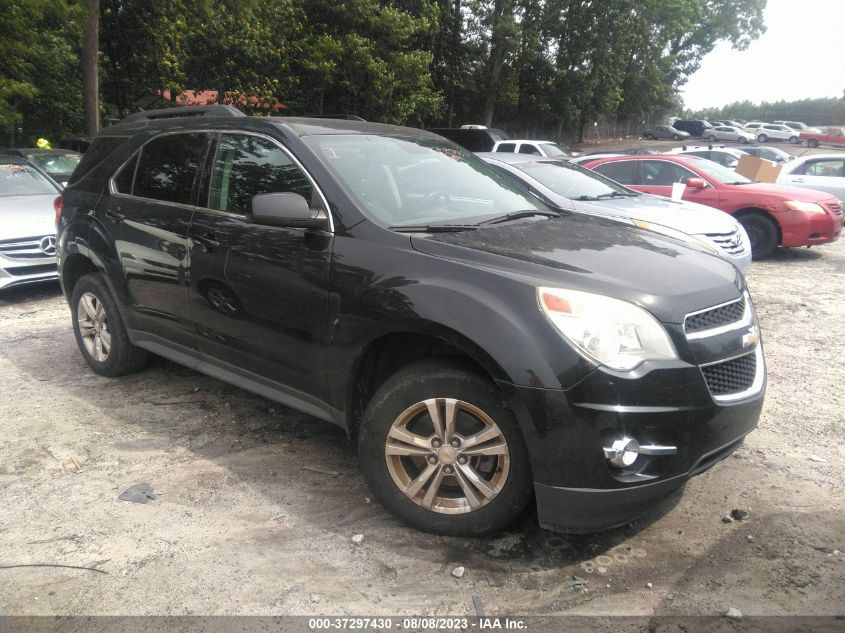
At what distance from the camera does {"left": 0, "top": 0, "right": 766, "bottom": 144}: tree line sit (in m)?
18.5

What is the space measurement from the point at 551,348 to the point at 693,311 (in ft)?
2.15

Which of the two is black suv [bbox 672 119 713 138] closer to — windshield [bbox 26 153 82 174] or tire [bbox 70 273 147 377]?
windshield [bbox 26 153 82 174]

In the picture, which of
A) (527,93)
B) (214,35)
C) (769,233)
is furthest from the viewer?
(527,93)

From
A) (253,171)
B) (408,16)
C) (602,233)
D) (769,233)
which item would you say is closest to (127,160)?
(253,171)

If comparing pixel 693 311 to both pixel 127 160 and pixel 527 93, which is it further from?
pixel 527 93

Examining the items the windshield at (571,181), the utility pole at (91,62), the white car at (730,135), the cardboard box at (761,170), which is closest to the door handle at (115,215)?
the windshield at (571,181)

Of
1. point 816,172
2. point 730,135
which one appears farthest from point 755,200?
point 730,135

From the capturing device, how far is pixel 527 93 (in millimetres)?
38844

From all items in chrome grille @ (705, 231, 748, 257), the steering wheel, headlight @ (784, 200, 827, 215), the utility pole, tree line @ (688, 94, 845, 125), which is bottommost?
chrome grille @ (705, 231, 748, 257)

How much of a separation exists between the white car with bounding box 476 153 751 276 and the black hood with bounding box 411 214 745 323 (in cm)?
338

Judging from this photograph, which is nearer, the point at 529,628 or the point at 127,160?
the point at 529,628

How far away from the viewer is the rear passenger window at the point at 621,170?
10.6 meters

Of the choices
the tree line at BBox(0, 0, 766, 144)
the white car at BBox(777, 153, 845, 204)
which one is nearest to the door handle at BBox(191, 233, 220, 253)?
the tree line at BBox(0, 0, 766, 144)

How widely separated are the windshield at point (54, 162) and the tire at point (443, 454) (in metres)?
11.3
